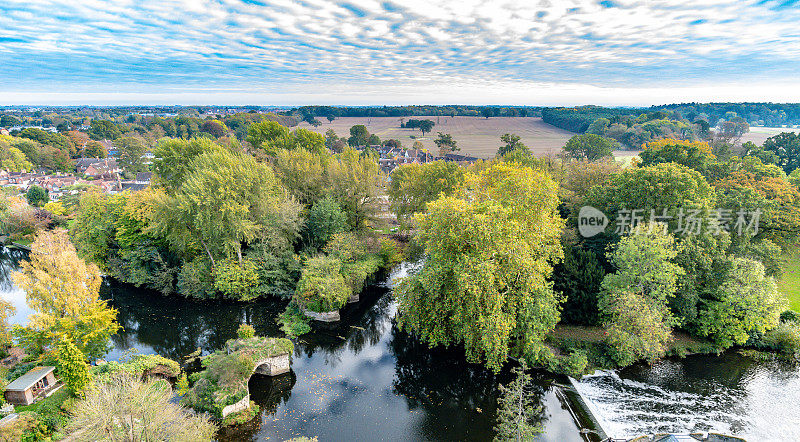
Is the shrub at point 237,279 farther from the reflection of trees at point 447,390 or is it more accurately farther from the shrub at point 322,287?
the reflection of trees at point 447,390

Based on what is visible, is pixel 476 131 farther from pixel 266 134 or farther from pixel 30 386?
pixel 30 386

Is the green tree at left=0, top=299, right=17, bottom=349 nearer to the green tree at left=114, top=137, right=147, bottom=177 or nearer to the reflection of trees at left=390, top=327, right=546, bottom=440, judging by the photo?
the reflection of trees at left=390, top=327, right=546, bottom=440

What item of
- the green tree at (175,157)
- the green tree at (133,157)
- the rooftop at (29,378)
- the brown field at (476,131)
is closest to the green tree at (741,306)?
the rooftop at (29,378)

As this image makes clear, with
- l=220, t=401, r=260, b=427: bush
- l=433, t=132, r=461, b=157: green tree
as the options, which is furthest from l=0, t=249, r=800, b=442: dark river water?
l=433, t=132, r=461, b=157: green tree

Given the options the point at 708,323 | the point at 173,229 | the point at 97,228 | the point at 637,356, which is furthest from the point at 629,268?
the point at 97,228

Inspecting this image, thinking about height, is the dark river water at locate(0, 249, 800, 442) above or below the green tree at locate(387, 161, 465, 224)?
below

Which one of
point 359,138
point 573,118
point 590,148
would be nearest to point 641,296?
point 590,148

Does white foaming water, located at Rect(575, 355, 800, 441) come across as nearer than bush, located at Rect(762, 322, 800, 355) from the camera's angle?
Yes
